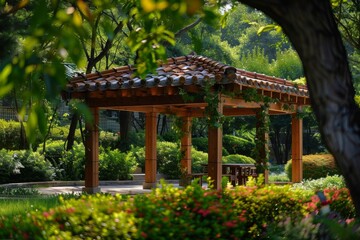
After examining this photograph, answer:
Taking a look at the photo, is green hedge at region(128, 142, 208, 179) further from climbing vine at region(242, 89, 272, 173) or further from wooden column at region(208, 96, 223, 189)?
wooden column at region(208, 96, 223, 189)

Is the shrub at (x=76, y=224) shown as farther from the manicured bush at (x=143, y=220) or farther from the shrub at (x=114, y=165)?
the shrub at (x=114, y=165)

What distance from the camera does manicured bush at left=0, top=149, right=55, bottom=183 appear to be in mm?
20516

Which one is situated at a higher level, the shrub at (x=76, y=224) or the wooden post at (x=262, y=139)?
the wooden post at (x=262, y=139)

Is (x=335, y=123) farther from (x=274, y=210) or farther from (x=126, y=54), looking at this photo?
(x=126, y=54)

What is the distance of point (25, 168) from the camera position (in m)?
21.4

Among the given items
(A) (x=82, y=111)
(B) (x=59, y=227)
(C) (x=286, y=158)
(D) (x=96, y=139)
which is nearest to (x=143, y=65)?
(B) (x=59, y=227)

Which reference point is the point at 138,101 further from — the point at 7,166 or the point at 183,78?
the point at 7,166

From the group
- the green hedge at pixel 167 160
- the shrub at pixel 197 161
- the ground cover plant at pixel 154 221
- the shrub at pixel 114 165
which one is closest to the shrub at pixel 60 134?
the green hedge at pixel 167 160

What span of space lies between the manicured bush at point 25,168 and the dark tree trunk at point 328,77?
54.7 feet

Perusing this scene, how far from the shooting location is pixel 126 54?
103ft

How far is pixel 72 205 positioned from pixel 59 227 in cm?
63

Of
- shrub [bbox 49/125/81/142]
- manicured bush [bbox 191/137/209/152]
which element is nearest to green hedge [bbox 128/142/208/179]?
shrub [bbox 49/125/81/142]

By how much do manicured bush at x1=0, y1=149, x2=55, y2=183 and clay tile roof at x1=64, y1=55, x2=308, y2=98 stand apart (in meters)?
4.64

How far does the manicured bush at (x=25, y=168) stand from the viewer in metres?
20.5
